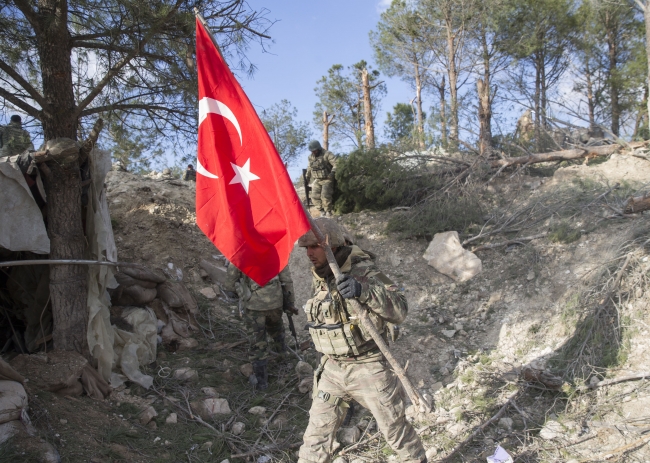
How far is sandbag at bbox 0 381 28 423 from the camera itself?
3.21m

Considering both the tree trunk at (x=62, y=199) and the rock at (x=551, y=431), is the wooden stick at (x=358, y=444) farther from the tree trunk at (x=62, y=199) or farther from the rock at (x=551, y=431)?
the tree trunk at (x=62, y=199)

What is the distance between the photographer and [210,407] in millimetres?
4355

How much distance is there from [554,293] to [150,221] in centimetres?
593

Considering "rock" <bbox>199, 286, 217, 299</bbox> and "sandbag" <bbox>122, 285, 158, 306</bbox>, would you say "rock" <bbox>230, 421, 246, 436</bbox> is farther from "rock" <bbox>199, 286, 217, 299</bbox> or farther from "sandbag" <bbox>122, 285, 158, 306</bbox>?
"rock" <bbox>199, 286, 217, 299</bbox>

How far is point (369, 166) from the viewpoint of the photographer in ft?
30.3

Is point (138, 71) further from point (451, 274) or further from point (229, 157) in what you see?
point (451, 274)

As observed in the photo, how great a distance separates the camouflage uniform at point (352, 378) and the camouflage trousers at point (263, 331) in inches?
82.0

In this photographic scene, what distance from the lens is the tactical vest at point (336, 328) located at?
2.86 metres

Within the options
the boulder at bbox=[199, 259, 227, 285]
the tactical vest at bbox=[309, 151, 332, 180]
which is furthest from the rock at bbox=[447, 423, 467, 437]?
the tactical vest at bbox=[309, 151, 332, 180]

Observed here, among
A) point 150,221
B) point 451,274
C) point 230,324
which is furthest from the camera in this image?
point 150,221

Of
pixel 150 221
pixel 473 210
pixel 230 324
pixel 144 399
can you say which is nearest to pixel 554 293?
pixel 473 210

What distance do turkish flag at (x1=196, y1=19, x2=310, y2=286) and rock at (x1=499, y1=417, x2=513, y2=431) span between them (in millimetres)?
2402

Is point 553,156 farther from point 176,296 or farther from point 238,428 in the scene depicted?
point 238,428

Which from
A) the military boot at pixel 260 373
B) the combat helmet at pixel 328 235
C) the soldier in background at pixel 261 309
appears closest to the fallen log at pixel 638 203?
the soldier in background at pixel 261 309
